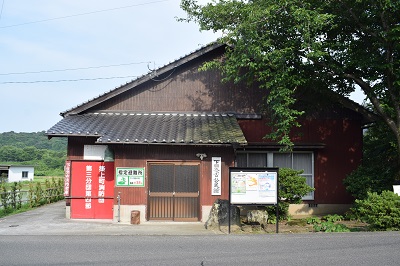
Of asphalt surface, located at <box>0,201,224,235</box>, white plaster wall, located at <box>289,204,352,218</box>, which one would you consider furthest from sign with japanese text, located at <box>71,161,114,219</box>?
white plaster wall, located at <box>289,204,352,218</box>

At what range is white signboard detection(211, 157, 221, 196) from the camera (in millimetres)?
13609

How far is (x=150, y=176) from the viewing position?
13.8 metres

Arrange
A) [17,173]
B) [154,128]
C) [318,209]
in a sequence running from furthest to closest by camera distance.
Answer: [17,173] → [318,209] → [154,128]

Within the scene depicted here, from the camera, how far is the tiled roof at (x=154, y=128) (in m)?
13.2

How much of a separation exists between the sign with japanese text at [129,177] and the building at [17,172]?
50020 mm

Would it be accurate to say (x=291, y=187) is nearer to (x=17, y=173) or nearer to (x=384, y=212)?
(x=384, y=212)

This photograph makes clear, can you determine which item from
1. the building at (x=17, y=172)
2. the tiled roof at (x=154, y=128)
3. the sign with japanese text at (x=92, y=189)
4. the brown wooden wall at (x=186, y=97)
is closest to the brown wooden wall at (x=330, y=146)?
the brown wooden wall at (x=186, y=97)

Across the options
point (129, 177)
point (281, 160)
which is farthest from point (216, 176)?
point (281, 160)

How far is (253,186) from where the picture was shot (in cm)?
1155

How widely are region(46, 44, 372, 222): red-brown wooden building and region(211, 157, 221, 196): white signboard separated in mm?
33

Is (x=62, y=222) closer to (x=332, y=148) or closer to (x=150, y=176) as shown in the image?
(x=150, y=176)

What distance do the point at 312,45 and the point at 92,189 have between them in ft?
29.0

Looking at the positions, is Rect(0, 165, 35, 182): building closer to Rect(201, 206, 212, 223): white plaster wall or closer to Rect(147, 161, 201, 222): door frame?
Rect(147, 161, 201, 222): door frame

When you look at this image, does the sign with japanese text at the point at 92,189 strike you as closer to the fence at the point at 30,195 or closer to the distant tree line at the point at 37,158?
the fence at the point at 30,195
